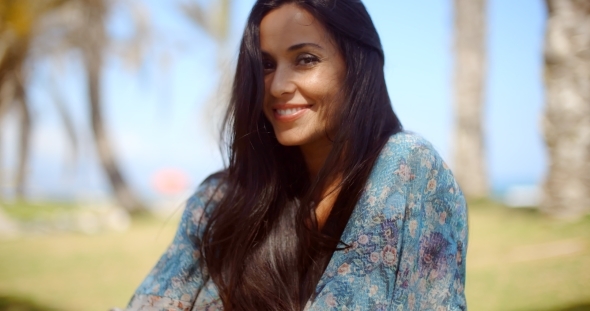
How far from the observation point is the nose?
1.74m

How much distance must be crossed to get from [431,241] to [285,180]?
566 millimetres

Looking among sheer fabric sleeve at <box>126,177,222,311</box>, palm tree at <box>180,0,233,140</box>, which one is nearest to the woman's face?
sheer fabric sleeve at <box>126,177,222,311</box>

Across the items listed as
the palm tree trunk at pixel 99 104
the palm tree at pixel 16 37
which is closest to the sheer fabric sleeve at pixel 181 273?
the palm tree at pixel 16 37

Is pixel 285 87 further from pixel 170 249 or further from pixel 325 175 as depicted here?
pixel 170 249

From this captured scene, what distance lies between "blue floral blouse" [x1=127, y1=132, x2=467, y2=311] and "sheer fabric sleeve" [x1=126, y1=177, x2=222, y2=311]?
1.65ft

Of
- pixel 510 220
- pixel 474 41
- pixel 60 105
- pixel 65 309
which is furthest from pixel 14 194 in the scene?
pixel 510 220

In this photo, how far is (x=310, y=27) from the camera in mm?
1745

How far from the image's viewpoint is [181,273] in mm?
1899

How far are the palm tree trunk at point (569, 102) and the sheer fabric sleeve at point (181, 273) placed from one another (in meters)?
2.11

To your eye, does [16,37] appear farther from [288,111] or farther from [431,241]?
[431,241]

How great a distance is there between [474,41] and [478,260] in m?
2.66

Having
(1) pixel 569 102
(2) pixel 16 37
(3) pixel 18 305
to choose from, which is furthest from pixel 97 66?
(1) pixel 569 102

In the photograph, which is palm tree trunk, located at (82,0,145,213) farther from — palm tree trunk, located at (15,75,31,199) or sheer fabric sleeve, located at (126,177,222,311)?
sheer fabric sleeve, located at (126,177,222,311)

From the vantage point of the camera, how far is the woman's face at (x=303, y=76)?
1739mm
